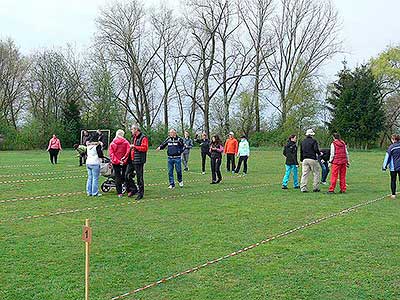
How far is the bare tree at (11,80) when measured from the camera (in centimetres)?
5341

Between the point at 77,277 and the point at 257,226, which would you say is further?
the point at 257,226

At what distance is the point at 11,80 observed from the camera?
5369cm

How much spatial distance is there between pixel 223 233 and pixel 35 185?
899 centimetres

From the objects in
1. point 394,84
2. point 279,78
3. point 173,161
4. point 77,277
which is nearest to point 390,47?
point 394,84

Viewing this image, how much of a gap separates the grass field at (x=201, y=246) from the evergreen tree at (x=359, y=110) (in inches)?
1334

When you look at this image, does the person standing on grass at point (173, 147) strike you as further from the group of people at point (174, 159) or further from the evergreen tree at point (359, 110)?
the evergreen tree at point (359, 110)

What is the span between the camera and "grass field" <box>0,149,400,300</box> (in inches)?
214

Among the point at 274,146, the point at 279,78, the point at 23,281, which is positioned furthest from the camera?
the point at 279,78

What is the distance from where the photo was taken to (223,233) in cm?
818

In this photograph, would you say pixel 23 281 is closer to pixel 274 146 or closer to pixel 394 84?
pixel 274 146

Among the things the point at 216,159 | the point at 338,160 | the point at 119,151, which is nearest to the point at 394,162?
the point at 338,160

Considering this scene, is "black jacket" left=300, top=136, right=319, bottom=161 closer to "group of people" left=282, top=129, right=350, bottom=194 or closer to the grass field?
"group of people" left=282, top=129, right=350, bottom=194

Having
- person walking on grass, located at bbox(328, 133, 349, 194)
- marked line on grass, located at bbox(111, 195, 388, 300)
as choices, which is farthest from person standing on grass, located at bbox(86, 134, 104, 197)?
person walking on grass, located at bbox(328, 133, 349, 194)

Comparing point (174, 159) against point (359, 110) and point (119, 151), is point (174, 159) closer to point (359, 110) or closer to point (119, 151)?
point (119, 151)
